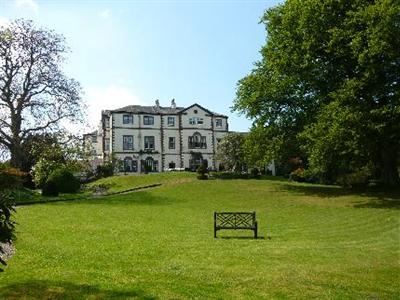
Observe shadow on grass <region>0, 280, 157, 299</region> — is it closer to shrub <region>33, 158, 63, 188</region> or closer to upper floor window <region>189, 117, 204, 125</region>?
shrub <region>33, 158, 63, 188</region>

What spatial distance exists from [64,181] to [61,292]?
39404 mm

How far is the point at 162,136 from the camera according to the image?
80188mm

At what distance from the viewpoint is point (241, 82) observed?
43531mm

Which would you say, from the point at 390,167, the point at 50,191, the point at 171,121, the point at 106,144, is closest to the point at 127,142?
the point at 106,144

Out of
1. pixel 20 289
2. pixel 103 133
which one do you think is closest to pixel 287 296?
pixel 20 289

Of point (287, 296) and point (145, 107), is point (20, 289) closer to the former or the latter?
point (287, 296)

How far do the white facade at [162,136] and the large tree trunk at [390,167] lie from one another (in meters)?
41.4

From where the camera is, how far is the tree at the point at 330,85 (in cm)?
3300

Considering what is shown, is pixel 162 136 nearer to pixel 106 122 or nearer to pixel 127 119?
pixel 127 119

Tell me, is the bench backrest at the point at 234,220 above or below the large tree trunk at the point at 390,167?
below

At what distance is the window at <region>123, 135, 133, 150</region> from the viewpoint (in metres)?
77.8

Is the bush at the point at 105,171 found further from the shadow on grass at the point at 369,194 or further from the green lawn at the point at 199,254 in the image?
the green lawn at the point at 199,254

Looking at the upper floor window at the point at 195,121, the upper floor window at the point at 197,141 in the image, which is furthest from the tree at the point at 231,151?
the upper floor window at the point at 195,121

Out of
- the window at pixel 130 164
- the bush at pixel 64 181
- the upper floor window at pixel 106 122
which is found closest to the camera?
the bush at pixel 64 181
